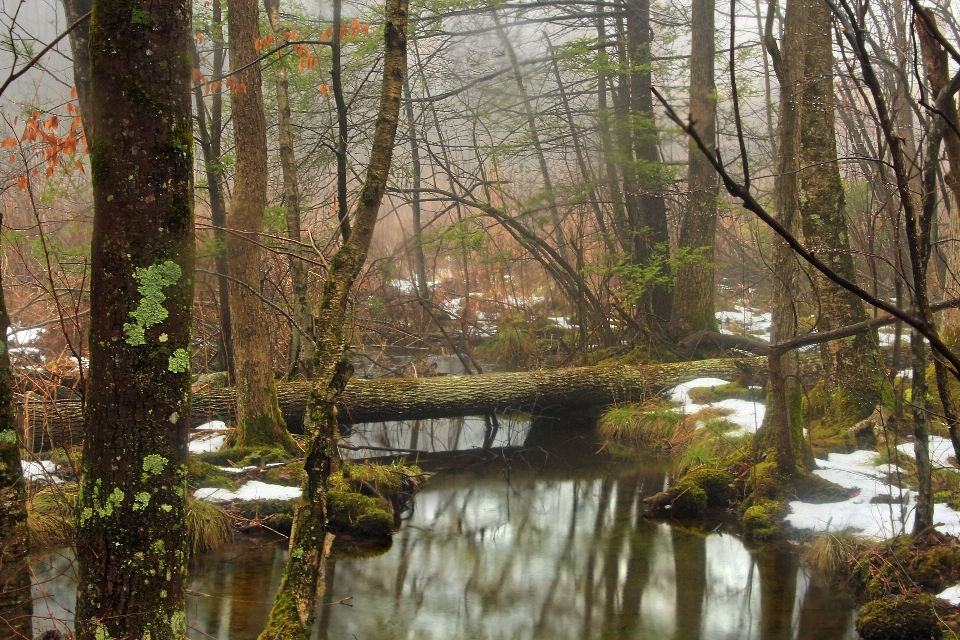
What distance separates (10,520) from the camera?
2920mm

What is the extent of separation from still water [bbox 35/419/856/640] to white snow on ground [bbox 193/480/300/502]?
431 millimetres

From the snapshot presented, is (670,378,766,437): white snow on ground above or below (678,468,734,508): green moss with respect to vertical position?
above

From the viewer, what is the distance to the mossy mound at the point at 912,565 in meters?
5.24

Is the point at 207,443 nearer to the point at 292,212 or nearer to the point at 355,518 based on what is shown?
the point at 355,518

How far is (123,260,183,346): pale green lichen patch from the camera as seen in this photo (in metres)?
2.63

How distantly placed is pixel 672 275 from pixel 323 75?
624 cm

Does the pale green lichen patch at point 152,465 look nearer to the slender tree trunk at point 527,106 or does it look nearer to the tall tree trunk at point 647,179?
the slender tree trunk at point 527,106

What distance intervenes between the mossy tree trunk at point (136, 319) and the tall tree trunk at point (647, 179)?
33.0 feet

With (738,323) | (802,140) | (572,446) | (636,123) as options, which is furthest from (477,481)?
(738,323)

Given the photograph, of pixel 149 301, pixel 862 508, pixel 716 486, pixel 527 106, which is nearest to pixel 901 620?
pixel 862 508

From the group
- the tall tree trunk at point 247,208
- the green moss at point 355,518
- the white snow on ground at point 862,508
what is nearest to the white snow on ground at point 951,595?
the white snow on ground at point 862,508

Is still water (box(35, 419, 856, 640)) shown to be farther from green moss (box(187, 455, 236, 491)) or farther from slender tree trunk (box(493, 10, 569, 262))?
slender tree trunk (box(493, 10, 569, 262))

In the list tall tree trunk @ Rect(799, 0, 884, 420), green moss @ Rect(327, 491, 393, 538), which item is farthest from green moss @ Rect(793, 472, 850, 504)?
green moss @ Rect(327, 491, 393, 538)

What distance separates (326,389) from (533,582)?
11.1 ft
